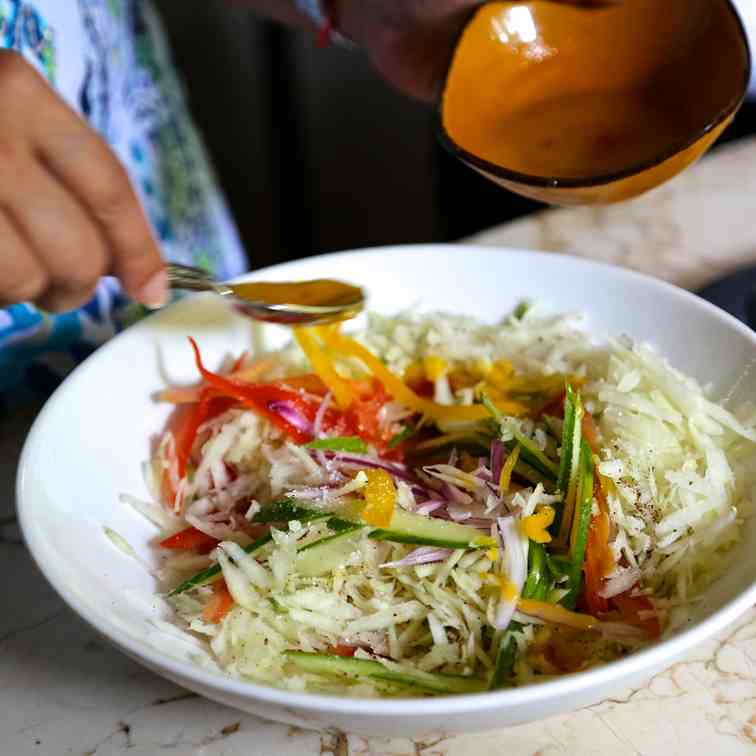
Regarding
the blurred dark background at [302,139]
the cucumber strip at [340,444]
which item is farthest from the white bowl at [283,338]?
the blurred dark background at [302,139]

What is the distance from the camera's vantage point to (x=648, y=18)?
4.26ft

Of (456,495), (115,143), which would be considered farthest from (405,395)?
(115,143)

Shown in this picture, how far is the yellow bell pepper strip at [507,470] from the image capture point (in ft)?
3.29

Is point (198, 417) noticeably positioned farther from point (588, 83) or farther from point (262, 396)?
point (588, 83)

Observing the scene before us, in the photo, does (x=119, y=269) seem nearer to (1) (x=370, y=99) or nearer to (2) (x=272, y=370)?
(2) (x=272, y=370)

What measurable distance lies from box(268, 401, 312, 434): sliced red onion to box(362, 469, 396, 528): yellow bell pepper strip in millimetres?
165

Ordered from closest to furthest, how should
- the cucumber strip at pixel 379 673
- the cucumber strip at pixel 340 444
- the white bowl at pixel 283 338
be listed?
the white bowl at pixel 283 338 < the cucumber strip at pixel 379 673 < the cucumber strip at pixel 340 444

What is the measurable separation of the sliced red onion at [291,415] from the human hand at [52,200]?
0.82 feet

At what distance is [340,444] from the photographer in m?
1.08

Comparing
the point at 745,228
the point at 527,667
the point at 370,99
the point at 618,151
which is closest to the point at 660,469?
the point at 527,667

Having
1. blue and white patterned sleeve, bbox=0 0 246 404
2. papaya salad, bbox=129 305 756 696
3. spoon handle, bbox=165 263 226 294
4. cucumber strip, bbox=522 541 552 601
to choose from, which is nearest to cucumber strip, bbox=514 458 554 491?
papaya salad, bbox=129 305 756 696

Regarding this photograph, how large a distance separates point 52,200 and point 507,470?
553mm

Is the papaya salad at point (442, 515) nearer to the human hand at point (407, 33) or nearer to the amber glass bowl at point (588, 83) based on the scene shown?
the amber glass bowl at point (588, 83)

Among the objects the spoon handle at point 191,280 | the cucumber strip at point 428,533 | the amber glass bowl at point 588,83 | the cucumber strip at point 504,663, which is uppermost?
the amber glass bowl at point 588,83
